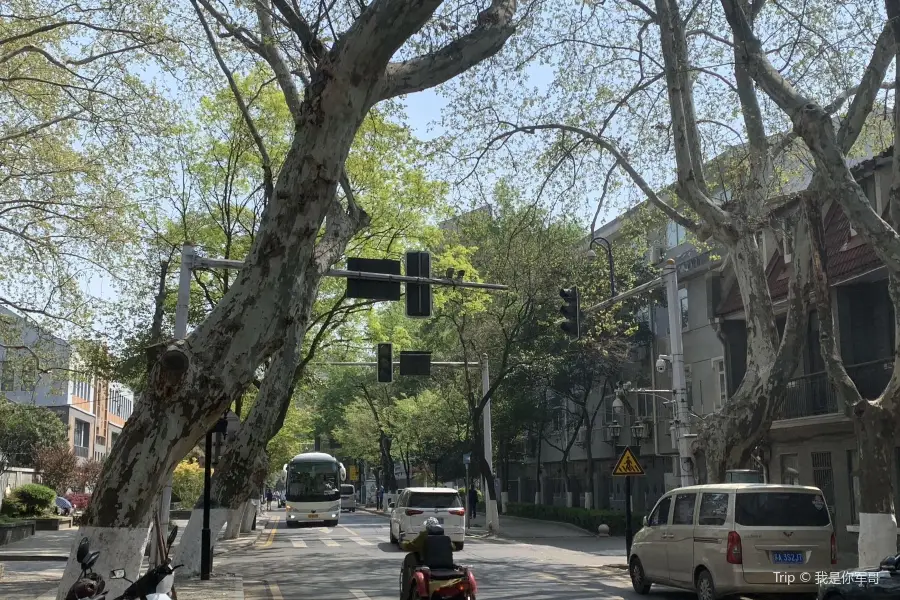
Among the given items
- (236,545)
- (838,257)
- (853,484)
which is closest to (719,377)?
(853,484)

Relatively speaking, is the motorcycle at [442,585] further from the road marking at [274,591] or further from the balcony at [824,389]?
the balcony at [824,389]

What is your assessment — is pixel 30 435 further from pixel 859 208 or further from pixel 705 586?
pixel 859 208

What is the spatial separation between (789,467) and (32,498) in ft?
91.7

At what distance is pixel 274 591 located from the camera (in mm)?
16750

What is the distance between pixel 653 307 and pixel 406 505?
18.7 m

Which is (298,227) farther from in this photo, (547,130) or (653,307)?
(653,307)

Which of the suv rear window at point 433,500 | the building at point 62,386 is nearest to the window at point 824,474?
the suv rear window at point 433,500

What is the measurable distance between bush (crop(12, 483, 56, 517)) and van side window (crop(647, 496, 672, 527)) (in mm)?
29021

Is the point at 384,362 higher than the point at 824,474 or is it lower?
higher

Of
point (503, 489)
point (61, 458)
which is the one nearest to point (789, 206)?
point (503, 489)

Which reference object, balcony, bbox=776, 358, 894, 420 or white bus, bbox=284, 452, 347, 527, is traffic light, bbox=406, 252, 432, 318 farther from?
white bus, bbox=284, 452, 347, 527

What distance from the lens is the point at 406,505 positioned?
26734mm

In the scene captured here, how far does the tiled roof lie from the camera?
875 inches

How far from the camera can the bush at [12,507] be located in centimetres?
3559
